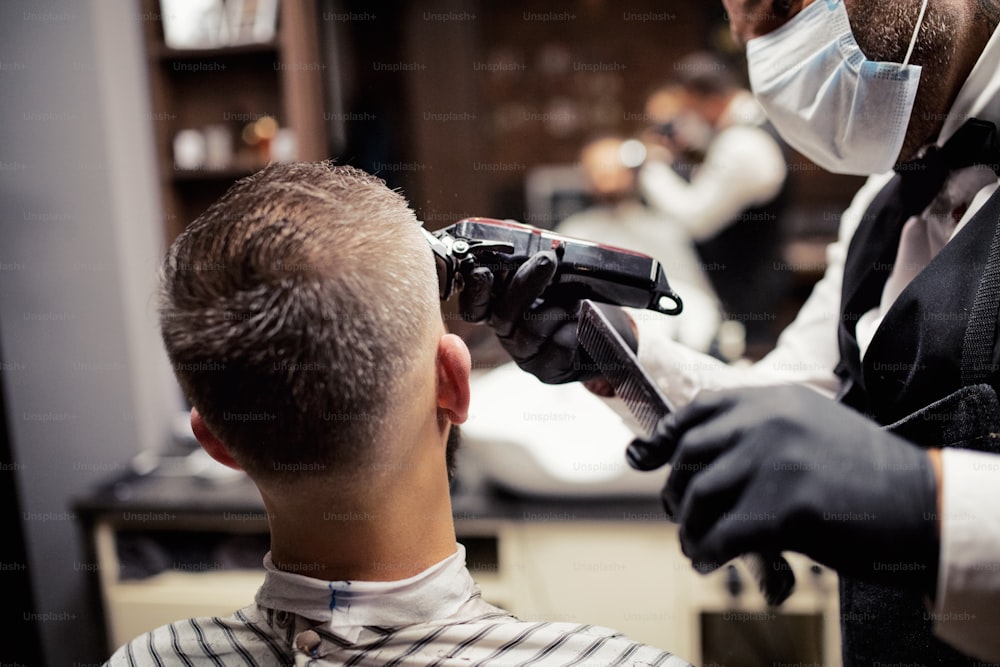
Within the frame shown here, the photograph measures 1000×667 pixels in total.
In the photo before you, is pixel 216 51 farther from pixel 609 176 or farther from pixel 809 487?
pixel 809 487

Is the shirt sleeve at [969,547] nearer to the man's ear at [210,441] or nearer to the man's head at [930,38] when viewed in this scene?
the man's head at [930,38]

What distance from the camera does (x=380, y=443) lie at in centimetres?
98

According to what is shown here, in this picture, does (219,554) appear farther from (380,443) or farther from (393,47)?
(393,47)

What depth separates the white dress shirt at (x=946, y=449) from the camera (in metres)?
0.75

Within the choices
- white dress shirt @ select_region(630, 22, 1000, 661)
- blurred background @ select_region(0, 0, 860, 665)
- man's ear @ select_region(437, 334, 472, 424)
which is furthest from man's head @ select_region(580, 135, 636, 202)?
man's ear @ select_region(437, 334, 472, 424)

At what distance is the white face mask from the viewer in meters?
1.22

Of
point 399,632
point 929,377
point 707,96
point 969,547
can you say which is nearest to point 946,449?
point 969,547

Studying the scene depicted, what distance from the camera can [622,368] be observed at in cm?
99

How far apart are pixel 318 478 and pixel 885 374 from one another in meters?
0.89

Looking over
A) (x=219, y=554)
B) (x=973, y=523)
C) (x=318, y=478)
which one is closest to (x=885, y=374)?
(x=973, y=523)

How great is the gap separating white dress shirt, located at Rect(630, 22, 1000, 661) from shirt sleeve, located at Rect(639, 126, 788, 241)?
33.0 inches

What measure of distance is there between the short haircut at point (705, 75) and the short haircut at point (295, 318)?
275 cm

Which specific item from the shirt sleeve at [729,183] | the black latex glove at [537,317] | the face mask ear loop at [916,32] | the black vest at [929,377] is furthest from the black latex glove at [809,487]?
the shirt sleeve at [729,183]

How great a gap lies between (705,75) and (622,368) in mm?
2821
